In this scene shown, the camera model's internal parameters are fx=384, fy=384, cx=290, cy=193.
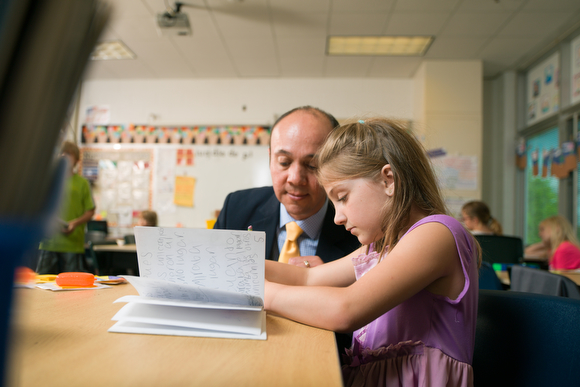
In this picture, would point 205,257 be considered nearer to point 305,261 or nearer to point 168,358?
point 168,358

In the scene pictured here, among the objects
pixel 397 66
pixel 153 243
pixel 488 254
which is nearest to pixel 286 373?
pixel 153 243

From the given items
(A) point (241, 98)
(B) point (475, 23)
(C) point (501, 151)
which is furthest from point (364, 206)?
(C) point (501, 151)

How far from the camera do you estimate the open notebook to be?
648 mm

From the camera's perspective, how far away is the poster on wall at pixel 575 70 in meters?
3.77

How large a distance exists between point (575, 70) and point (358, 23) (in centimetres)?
223

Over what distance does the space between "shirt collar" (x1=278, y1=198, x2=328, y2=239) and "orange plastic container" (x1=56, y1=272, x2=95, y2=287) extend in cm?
64

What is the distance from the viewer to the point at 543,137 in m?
4.45

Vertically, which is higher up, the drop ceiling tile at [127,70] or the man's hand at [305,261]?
the drop ceiling tile at [127,70]

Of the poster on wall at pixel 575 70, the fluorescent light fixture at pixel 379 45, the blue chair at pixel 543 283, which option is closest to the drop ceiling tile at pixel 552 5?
the poster on wall at pixel 575 70

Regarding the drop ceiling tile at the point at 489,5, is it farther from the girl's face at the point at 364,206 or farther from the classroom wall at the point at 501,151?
the girl's face at the point at 364,206

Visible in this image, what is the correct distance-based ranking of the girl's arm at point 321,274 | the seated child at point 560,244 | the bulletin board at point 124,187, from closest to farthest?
the girl's arm at point 321,274
the seated child at point 560,244
the bulletin board at point 124,187

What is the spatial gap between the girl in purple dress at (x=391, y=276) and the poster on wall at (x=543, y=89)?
415 cm

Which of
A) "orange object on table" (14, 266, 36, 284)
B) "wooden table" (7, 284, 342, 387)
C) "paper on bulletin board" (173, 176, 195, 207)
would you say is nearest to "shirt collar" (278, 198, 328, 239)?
"wooden table" (7, 284, 342, 387)

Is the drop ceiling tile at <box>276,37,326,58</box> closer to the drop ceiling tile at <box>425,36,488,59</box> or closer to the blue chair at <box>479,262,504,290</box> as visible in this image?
the drop ceiling tile at <box>425,36,488,59</box>
